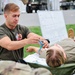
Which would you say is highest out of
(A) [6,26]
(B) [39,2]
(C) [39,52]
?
(A) [6,26]

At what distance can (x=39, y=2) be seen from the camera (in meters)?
11.6

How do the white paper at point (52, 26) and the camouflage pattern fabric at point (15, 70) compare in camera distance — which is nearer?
the camouflage pattern fabric at point (15, 70)

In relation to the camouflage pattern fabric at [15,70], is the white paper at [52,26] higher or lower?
lower

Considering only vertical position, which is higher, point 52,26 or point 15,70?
point 15,70

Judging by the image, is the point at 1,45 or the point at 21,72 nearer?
the point at 21,72

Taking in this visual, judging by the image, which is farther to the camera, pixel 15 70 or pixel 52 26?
pixel 52 26

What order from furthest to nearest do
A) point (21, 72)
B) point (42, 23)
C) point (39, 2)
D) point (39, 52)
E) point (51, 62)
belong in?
point (39, 2) < point (42, 23) < point (39, 52) < point (51, 62) < point (21, 72)

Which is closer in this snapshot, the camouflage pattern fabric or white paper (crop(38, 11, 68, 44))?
the camouflage pattern fabric

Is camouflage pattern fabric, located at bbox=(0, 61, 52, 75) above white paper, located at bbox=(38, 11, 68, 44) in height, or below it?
above

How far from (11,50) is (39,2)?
9.07 m

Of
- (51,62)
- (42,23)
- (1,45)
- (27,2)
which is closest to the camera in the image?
(51,62)

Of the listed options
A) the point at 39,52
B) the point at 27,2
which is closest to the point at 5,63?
the point at 39,52

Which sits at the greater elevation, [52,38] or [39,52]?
[39,52]

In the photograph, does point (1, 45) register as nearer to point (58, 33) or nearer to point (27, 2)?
point (58, 33)
